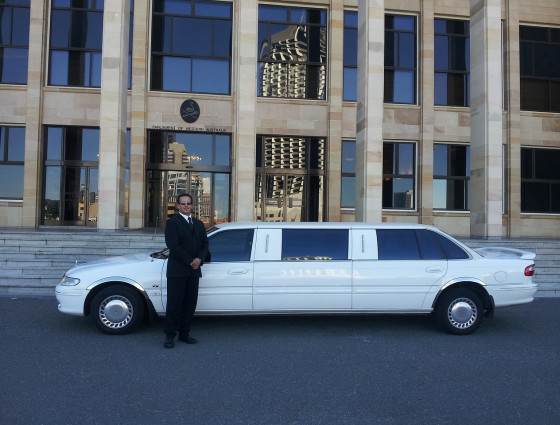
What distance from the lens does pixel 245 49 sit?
14969 mm

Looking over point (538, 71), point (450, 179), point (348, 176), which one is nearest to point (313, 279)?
point (348, 176)

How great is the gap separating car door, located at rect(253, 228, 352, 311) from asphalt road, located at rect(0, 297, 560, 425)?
457 millimetres

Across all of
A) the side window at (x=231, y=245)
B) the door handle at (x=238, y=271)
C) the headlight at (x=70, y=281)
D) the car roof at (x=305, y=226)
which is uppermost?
the car roof at (x=305, y=226)

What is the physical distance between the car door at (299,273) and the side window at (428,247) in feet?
3.61

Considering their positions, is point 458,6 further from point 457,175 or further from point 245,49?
point 245,49

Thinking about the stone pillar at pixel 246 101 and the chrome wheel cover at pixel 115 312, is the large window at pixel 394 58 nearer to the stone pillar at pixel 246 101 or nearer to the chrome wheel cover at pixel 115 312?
the stone pillar at pixel 246 101

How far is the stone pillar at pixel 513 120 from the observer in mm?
17984

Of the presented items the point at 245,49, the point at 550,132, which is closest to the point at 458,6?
the point at 550,132

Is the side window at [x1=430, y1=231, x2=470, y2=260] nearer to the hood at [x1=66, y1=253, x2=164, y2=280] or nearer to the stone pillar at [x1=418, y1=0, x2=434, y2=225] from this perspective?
the hood at [x1=66, y1=253, x2=164, y2=280]

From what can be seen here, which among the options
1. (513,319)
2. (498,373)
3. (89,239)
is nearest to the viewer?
(498,373)

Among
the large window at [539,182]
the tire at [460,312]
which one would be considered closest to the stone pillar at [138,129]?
the tire at [460,312]

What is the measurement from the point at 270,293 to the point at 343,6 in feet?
50.6

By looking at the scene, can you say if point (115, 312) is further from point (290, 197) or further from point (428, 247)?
point (290, 197)

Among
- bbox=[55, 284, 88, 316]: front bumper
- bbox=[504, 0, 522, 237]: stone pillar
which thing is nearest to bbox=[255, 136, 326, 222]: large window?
bbox=[504, 0, 522, 237]: stone pillar
